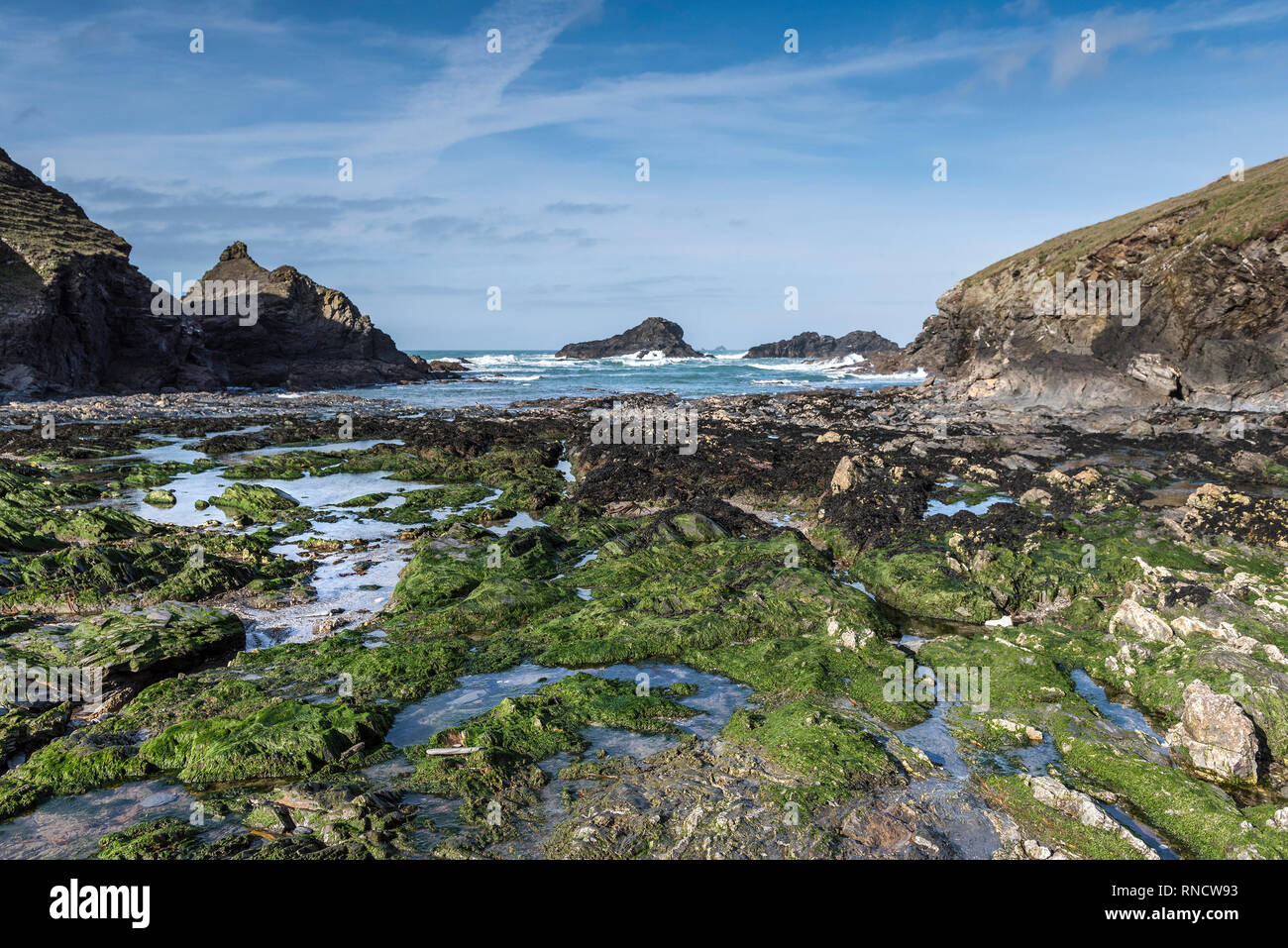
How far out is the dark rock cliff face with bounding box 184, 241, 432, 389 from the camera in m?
59.9

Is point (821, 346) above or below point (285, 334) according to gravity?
above

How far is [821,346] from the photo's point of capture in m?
133

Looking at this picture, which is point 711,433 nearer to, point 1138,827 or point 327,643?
point 327,643

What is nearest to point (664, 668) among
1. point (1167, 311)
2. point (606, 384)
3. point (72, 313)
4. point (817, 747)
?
point (817, 747)

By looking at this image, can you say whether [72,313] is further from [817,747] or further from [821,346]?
[821,346]

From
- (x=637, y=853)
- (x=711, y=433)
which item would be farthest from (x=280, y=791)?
(x=711, y=433)

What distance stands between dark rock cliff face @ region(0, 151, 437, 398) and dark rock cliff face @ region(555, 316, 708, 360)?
60.4 meters

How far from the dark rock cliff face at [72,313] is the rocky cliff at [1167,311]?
55242 millimetres

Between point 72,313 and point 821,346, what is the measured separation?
115760mm

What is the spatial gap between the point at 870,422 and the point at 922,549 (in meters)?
21.2

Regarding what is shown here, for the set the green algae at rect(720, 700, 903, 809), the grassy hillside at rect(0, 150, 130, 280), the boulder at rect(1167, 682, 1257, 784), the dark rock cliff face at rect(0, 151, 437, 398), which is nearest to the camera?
the green algae at rect(720, 700, 903, 809)

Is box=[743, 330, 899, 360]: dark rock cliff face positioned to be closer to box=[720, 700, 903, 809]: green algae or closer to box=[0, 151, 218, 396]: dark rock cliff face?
box=[0, 151, 218, 396]: dark rock cliff face

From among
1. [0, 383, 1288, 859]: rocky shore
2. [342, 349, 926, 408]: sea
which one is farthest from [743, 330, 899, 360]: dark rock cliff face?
[0, 383, 1288, 859]: rocky shore

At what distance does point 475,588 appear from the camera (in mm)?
11406
